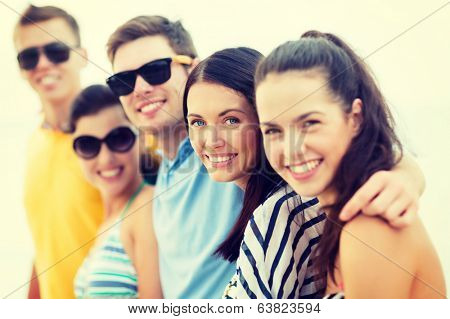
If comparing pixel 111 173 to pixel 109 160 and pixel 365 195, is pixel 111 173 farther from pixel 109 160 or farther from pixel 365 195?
pixel 365 195

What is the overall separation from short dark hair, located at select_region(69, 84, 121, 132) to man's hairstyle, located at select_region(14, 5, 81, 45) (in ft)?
0.52

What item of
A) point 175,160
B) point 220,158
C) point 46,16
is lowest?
point 220,158

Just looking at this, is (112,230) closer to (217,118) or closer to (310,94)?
(217,118)

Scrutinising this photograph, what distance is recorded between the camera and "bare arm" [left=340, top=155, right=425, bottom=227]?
4.55ft

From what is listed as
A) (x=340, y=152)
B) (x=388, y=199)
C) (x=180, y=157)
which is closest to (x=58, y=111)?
(x=180, y=157)

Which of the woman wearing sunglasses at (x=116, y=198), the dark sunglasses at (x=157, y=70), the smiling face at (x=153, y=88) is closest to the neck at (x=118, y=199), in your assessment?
the woman wearing sunglasses at (x=116, y=198)

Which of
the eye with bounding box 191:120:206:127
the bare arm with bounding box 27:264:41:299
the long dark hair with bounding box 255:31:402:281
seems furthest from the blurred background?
the bare arm with bounding box 27:264:41:299

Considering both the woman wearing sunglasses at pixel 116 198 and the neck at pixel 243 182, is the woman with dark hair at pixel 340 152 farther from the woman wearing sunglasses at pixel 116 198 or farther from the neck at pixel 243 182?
the woman wearing sunglasses at pixel 116 198

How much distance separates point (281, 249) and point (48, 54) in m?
1.00

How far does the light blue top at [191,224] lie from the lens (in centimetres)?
175

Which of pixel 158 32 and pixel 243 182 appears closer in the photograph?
pixel 243 182

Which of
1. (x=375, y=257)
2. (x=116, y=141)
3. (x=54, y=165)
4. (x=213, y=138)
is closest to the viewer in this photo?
(x=375, y=257)

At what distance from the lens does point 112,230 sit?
6.33 ft

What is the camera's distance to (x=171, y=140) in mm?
1822
